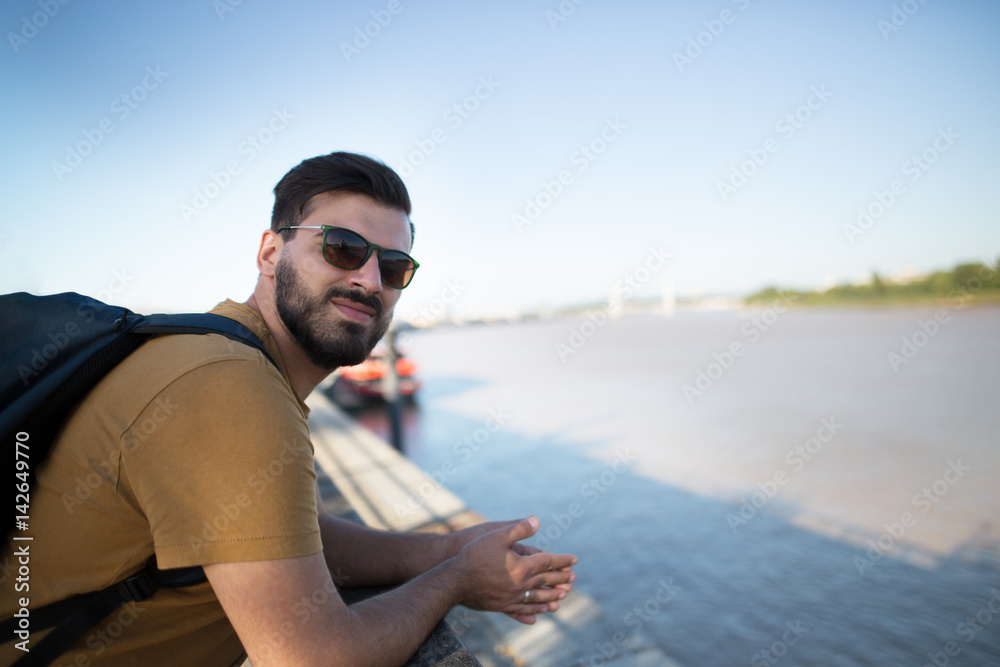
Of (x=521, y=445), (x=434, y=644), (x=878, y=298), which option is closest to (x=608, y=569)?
(x=434, y=644)

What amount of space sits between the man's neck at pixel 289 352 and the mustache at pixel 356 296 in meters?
0.17

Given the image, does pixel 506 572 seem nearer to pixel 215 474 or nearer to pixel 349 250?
pixel 215 474

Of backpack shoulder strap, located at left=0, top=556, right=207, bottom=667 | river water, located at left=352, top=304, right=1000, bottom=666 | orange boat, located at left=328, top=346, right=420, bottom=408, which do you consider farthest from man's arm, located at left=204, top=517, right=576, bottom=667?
orange boat, located at left=328, top=346, right=420, bottom=408

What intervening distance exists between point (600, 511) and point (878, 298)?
154ft

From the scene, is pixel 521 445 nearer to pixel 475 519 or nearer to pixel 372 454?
pixel 372 454

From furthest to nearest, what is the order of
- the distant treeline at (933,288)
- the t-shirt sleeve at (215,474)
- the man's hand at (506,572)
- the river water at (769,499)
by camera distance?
the distant treeline at (933,288)
the river water at (769,499)
the man's hand at (506,572)
the t-shirt sleeve at (215,474)

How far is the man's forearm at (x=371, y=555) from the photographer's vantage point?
5.79ft

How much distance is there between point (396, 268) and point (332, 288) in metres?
0.27

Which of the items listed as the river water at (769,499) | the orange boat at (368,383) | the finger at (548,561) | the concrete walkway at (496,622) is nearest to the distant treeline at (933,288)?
the river water at (769,499)

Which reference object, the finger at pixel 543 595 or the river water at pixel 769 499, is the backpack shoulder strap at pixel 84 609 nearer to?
the finger at pixel 543 595

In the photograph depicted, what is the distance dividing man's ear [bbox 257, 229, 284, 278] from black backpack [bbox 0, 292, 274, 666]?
566 millimetres

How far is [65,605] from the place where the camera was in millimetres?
1030

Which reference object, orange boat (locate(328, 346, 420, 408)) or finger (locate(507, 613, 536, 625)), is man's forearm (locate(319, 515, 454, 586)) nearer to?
finger (locate(507, 613, 536, 625))

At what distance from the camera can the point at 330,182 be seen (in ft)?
5.50
